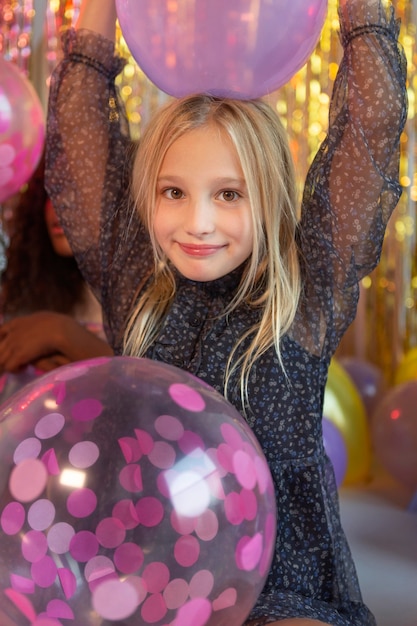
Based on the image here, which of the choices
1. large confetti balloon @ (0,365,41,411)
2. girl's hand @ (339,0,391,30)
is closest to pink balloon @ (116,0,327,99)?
girl's hand @ (339,0,391,30)

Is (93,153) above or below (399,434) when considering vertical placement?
above

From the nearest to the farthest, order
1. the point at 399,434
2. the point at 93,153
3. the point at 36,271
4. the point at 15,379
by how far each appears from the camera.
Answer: the point at 93,153 < the point at 15,379 < the point at 399,434 < the point at 36,271

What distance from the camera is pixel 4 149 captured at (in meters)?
1.73

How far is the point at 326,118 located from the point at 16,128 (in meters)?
1.48

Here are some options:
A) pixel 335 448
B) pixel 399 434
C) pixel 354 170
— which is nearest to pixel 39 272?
pixel 335 448

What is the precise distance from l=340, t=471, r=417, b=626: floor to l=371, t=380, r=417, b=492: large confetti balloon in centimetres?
9

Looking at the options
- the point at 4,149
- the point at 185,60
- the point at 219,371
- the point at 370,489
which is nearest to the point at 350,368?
the point at 370,489

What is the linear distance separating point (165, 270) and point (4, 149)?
0.55m

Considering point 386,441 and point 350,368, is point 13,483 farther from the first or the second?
point 350,368

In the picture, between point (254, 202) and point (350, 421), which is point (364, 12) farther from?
point (350, 421)

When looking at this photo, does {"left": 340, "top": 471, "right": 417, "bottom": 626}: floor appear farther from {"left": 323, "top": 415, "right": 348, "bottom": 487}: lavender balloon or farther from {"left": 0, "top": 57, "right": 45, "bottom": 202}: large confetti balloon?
{"left": 0, "top": 57, "right": 45, "bottom": 202}: large confetti balloon

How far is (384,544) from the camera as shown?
1.93 meters

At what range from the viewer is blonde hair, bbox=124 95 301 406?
1230 mm

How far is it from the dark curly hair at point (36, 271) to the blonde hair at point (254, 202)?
95 centimetres
